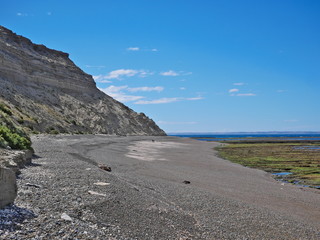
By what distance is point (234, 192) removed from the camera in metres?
14.5

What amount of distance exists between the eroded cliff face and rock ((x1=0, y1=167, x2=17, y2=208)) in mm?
41044

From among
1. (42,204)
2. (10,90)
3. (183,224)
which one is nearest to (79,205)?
(42,204)

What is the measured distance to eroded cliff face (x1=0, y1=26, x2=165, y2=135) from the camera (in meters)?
58.1

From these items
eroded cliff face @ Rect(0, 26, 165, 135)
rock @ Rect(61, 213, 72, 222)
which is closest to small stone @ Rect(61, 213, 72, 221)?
rock @ Rect(61, 213, 72, 222)

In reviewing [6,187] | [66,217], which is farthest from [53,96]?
[66,217]

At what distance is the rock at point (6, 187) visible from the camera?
6.47 metres

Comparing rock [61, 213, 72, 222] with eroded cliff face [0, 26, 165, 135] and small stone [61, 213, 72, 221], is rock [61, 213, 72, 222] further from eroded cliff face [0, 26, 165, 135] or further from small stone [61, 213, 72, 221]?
eroded cliff face [0, 26, 165, 135]

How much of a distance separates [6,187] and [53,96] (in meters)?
73.3

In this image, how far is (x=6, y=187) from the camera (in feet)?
21.7

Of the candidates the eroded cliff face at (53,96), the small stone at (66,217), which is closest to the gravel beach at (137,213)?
the small stone at (66,217)

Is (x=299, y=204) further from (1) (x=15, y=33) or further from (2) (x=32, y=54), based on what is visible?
(1) (x=15, y=33)

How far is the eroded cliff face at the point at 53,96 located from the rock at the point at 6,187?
1616 inches

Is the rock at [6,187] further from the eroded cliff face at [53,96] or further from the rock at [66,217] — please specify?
the eroded cliff face at [53,96]

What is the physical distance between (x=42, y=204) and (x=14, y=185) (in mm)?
819
